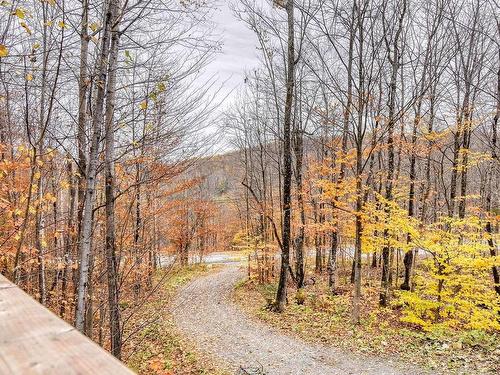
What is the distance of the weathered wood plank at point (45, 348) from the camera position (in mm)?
786

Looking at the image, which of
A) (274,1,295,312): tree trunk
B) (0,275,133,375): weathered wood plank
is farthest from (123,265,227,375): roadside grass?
(0,275,133,375): weathered wood plank

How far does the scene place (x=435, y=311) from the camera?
36.3 ft

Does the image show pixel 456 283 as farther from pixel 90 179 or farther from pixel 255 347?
pixel 90 179

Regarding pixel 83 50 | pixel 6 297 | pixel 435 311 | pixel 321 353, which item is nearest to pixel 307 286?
pixel 435 311

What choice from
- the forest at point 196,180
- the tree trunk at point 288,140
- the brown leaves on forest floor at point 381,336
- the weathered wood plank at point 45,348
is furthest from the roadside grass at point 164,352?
the weathered wood plank at point 45,348

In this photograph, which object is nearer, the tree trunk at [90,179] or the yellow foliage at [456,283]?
the tree trunk at [90,179]

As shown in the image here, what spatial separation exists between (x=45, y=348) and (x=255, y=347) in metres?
9.90

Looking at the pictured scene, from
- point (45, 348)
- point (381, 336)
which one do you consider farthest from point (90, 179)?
point (381, 336)

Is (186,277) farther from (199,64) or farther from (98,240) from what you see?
(199,64)

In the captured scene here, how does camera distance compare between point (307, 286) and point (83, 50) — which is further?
point (307, 286)

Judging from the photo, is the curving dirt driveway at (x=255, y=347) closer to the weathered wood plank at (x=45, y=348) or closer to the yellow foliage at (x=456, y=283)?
the yellow foliage at (x=456, y=283)

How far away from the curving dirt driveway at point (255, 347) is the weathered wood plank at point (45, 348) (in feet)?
26.0

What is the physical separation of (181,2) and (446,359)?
354 inches

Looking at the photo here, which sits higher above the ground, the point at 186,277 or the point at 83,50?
the point at 83,50
